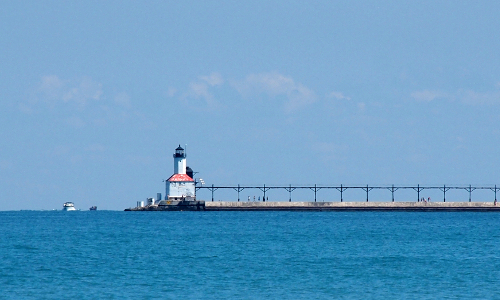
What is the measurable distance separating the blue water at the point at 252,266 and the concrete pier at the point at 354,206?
66.1 m

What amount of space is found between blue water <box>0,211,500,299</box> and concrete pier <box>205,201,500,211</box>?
66088mm

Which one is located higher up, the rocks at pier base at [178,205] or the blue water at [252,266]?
the rocks at pier base at [178,205]

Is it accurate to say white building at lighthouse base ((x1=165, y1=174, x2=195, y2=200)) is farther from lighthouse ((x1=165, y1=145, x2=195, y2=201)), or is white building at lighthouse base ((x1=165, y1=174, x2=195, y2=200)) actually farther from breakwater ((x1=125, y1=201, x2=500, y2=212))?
breakwater ((x1=125, y1=201, x2=500, y2=212))

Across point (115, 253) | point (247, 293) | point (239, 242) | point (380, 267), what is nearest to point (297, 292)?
point (247, 293)

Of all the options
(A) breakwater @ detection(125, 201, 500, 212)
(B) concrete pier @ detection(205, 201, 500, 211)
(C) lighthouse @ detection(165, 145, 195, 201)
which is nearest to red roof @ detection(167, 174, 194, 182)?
(C) lighthouse @ detection(165, 145, 195, 201)

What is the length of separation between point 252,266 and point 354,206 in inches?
3713

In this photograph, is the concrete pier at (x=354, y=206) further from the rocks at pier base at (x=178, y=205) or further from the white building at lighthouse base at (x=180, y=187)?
the white building at lighthouse base at (x=180, y=187)

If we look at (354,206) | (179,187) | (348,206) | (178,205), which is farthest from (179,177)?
(354,206)

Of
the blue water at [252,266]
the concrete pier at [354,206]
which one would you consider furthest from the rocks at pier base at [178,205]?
the blue water at [252,266]

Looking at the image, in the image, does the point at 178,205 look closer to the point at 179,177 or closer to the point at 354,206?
the point at 179,177

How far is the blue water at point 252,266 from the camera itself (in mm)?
36781

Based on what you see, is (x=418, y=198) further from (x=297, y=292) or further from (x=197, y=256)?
(x=297, y=292)

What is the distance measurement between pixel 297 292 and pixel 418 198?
359 feet

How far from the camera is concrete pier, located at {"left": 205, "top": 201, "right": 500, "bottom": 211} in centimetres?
13662
